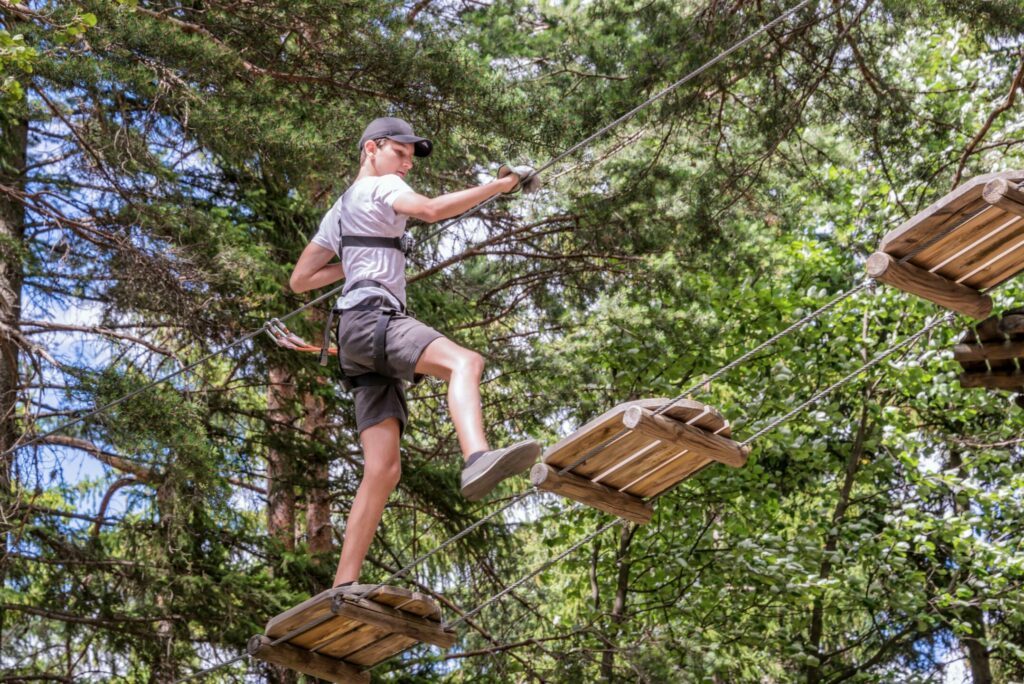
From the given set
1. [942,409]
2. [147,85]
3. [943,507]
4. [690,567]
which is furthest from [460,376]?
[943,507]

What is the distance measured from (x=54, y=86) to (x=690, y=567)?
6988 millimetres

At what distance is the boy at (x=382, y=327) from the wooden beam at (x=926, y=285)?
133 centimetres

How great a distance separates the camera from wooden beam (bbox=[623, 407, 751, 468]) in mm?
4688

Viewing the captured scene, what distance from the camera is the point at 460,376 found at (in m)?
4.70

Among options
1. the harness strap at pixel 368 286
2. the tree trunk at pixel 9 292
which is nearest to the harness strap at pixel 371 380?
the harness strap at pixel 368 286

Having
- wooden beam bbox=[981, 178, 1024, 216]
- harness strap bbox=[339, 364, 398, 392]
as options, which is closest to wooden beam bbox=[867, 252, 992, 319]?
wooden beam bbox=[981, 178, 1024, 216]

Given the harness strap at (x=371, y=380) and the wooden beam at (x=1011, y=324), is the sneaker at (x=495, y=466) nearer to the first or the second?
the harness strap at (x=371, y=380)

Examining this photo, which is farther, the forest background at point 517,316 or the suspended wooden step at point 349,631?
the forest background at point 517,316

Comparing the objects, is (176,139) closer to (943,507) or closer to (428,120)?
(428,120)

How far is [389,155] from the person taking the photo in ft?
17.0

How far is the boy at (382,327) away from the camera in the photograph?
185 inches

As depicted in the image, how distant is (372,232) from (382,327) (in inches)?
15.0

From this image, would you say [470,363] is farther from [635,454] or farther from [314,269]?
[314,269]

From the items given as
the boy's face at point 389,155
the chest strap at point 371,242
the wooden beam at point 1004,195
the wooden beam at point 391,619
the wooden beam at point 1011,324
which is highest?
the wooden beam at point 1011,324
